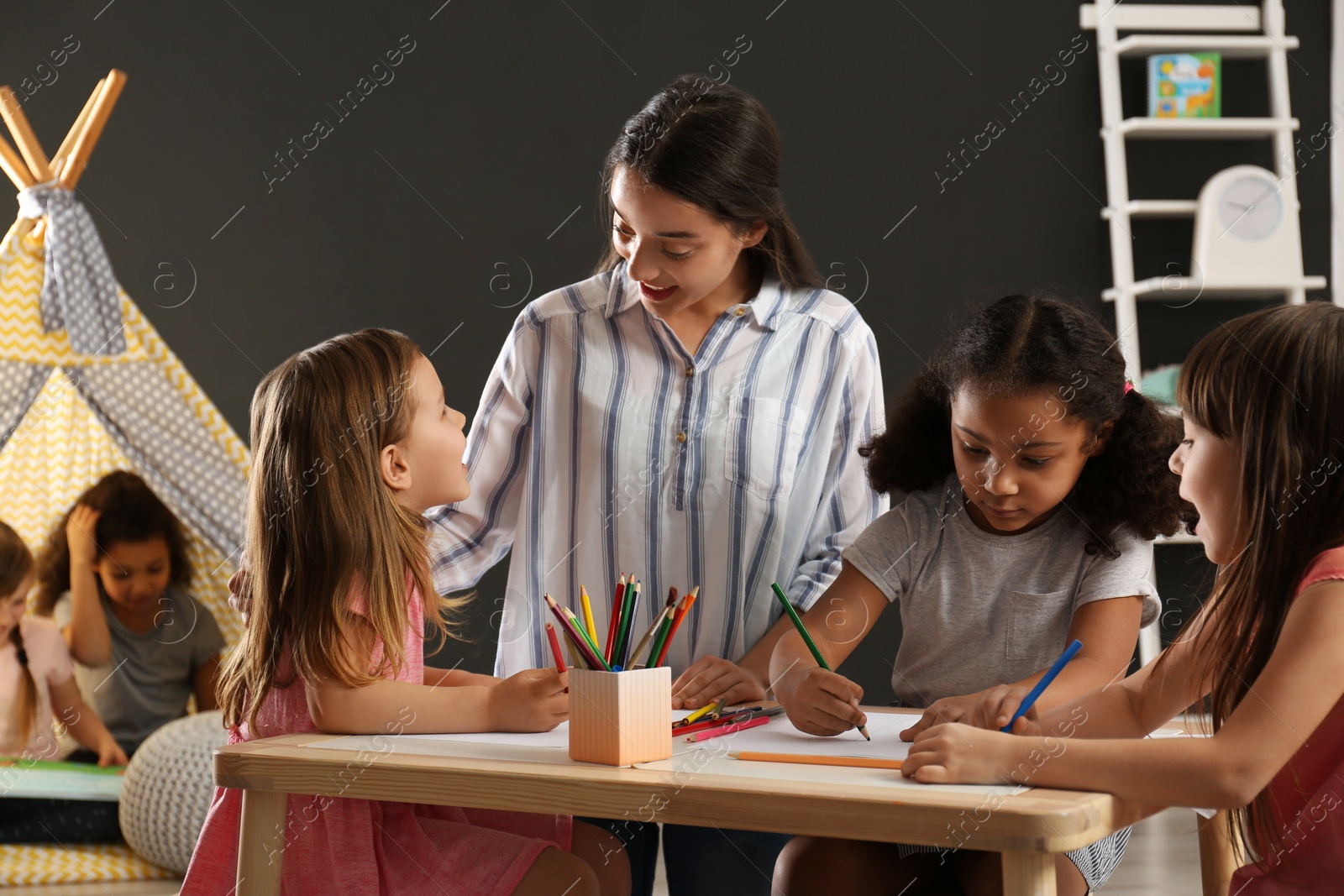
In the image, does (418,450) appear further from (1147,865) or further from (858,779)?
(1147,865)

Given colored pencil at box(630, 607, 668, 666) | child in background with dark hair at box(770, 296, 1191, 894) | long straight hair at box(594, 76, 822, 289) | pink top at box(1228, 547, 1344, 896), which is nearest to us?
pink top at box(1228, 547, 1344, 896)

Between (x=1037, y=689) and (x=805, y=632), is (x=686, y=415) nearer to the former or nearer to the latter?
(x=805, y=632)

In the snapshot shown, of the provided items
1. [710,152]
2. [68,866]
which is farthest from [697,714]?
[68,866]

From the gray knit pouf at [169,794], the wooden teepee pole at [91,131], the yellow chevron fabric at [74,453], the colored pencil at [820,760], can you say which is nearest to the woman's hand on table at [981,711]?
the colored pencil at [820,760]

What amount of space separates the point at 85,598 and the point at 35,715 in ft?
0.88

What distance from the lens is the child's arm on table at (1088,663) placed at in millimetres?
1063

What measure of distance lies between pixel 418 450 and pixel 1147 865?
1.89 m

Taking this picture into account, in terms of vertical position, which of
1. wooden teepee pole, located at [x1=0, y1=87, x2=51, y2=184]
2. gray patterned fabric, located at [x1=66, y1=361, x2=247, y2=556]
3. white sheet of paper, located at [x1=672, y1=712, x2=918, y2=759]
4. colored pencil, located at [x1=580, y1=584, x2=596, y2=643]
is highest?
wooden teepee pole, located at [x1=0, y1=87, x2=51, y2=184]

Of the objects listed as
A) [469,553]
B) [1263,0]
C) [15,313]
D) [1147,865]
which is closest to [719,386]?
[469,553]

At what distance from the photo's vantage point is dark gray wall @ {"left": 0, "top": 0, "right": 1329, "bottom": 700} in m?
3.06

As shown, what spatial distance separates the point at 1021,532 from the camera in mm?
1323

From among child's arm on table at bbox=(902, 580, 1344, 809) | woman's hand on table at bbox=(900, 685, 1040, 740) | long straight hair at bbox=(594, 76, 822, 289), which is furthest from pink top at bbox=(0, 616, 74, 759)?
child's arm on table at bbox=(902, 580, 1344, 809)

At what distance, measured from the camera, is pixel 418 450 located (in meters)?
1.24

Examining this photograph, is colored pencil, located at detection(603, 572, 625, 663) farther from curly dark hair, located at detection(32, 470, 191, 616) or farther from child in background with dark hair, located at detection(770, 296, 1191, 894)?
curly dark hair, located at detection(32, 470, 191, 616)
